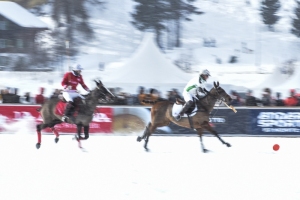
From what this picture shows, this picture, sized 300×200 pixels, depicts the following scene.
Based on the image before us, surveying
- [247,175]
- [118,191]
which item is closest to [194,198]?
[118,191]

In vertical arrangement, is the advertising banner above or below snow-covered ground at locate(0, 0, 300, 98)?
below

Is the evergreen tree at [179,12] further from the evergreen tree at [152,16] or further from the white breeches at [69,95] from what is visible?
the white breeches at [69,95]

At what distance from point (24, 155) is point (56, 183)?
3644 millimetres

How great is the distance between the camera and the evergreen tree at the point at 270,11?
117 feet

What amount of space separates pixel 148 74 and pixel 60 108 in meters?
9.39

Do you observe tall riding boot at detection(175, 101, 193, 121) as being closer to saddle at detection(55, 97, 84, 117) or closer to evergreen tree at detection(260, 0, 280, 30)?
saddle at detection(55, 97, 84, 117)

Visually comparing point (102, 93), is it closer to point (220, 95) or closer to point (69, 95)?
point (69, 95)

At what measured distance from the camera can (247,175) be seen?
8656 millimetres

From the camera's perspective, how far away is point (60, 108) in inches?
502

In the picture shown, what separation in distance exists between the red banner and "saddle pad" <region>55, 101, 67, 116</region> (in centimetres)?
358

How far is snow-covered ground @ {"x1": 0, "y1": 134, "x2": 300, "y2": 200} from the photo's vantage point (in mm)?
7199

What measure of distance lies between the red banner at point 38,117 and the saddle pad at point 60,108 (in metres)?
3.58

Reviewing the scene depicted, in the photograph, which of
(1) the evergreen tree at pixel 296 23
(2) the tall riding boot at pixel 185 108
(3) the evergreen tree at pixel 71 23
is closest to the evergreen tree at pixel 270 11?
(1) the evergreen tree at pixel 296 23

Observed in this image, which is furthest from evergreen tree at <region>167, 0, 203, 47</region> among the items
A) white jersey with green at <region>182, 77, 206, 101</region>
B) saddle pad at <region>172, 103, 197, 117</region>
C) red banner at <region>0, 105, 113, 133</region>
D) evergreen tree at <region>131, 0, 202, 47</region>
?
white jersey with green at <region>182, 77, 206, 101</region>
